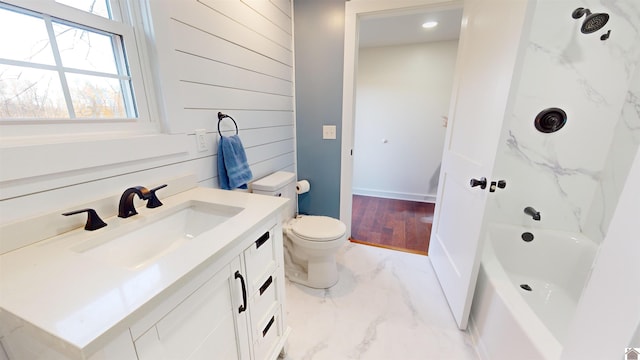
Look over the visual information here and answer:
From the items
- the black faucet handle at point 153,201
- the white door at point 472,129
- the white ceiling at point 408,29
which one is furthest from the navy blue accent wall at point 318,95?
the black faucet handle at point 153,201

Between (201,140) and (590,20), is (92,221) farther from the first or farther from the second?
(590,20)

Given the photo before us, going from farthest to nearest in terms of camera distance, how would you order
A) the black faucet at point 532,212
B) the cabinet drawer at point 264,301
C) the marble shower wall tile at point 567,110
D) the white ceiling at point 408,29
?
the white ceiling at point 408,29, the black faucet at point 532,212, the marble shower wall tile at point 567,110, the cabinet drawer at point 264,301

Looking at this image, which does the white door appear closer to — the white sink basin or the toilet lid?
the toilet lid

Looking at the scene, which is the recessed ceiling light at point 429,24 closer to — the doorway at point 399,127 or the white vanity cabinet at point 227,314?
the doorway at point 399,127

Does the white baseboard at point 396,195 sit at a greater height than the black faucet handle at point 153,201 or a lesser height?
lesser

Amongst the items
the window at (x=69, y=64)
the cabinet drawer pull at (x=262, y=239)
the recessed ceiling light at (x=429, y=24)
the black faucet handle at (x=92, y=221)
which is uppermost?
the recessed ceiling light at (x=429, y=24)

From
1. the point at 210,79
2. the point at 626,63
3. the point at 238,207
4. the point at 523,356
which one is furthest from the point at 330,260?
the point at 626,63

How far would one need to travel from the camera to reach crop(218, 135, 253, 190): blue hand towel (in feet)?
4.43

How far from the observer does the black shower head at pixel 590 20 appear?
1.23 meters

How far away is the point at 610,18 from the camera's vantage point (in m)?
1.32

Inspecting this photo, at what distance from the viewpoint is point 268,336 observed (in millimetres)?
1103

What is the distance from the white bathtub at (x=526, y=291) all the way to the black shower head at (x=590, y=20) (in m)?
1.20

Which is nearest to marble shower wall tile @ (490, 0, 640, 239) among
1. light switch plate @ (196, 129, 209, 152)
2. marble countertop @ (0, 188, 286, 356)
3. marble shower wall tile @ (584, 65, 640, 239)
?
marble shower wall tile @ (584, 65, 640, 239)

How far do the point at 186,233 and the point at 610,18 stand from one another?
2.49 metres
